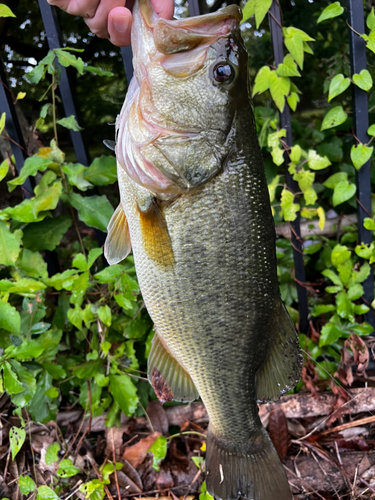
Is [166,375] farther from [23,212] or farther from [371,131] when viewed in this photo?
[371,131]

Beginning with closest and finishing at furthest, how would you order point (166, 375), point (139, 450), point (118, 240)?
point (118, 240), point (166, 375), point (139, 450)

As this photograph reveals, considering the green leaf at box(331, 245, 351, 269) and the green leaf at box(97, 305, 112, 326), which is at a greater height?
the green leaf at box(97, 305, 112, 326)

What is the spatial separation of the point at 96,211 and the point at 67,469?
1185 millimetres

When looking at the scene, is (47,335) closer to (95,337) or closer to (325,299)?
(95,337)

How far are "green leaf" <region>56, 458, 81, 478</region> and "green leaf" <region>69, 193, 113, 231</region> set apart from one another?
1089 mm

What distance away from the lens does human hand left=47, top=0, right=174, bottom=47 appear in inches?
36.5

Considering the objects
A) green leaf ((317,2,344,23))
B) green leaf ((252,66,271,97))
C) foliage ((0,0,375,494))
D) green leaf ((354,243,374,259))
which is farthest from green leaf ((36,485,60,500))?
green leaf ((317,2,344,23))

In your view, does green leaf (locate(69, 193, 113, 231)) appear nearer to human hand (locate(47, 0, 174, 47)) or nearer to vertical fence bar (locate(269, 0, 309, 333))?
human hand (locate(47, 0, 174, 47))

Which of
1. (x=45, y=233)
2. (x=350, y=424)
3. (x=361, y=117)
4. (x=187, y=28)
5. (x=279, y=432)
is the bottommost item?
(x=350, y=424)

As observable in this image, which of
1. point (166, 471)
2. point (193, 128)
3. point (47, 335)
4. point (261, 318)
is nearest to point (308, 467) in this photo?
point (166, 471)

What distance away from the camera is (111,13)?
94 centimetres

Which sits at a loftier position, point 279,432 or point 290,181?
point 290,181

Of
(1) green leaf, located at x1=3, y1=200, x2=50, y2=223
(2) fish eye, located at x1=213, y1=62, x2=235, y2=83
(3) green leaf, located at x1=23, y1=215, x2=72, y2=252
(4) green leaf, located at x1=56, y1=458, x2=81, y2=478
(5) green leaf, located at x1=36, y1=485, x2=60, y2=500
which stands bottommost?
(4) green leaf, located at x1=56, y1=458, x2=81, y2=478

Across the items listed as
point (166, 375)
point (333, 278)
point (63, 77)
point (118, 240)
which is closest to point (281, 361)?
point (166, 375)
